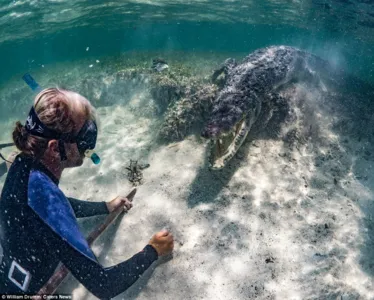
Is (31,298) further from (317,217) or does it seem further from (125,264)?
(317,217)

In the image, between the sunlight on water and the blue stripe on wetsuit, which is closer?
the blue stripe on wetsuit

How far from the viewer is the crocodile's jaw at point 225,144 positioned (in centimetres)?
496

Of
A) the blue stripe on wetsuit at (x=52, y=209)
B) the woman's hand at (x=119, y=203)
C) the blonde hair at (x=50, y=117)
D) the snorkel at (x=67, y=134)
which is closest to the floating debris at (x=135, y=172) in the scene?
the woman's hand at (x=119, y=203)

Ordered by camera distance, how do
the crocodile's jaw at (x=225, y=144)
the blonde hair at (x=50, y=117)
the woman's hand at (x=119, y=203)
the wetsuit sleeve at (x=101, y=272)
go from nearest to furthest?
1. the blonde hair at (x=50, y=117)
2. the wetsuit sleeve at (x=101, y=272)
3. the woman's hand at (x=119, y=203)
4. the crocodile's jaw at (x=225, y=144)

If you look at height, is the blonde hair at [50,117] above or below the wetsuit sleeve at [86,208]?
above

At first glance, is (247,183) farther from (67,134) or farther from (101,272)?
(67,134)

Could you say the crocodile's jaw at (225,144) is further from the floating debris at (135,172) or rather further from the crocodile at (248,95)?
the floating debris at (135,172)

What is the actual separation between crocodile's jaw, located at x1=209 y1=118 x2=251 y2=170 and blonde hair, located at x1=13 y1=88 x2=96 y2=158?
2.74 meters

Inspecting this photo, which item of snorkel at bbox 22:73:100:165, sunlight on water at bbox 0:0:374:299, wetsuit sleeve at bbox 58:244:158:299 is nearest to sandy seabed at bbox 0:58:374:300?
sunlight on water at bbox 0:0:374:299

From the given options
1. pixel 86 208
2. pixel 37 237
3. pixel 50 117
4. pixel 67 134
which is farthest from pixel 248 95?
pixel 37 237

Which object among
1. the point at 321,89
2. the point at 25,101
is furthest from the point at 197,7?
the point at 321,89

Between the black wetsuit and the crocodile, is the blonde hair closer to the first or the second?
the black wetsuit

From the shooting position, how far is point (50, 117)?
2.56 meters

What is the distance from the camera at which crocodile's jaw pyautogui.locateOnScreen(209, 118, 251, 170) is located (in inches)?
195
